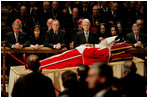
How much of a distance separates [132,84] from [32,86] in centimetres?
134

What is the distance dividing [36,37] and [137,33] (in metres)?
2.75

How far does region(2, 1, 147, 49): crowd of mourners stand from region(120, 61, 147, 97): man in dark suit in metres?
3.11

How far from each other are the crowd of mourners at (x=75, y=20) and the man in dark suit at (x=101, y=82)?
14.0ft

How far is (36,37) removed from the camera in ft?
23.9

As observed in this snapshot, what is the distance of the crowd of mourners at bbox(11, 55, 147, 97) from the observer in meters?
2.79

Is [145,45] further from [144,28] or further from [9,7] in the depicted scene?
[9,7]

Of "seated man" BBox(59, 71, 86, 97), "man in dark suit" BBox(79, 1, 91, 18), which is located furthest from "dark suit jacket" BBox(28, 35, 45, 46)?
"seated man" BBox(59, 71, 86, 97)

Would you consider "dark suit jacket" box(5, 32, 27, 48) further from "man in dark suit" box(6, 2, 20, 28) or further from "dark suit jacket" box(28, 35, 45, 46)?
"man in dark suit" box(6, 2, 20, 28)

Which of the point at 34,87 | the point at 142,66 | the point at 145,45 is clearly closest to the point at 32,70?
the point at 34,87

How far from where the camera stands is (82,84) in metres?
3.30

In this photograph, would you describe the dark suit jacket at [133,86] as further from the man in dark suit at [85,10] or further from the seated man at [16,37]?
the man in dark suit at [85,10]

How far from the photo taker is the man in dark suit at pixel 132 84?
353cm

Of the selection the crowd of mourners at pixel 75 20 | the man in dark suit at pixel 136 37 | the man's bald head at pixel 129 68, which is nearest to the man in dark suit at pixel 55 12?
the crowd of mourners at pixel 75 20

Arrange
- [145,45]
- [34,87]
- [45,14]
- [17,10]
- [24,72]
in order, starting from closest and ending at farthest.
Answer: [34,87] < [24,72] < [145,45] < [45,14] < [17,10]
